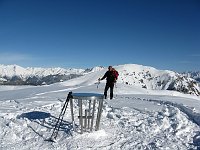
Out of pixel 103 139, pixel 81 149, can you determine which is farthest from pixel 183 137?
pixel 81 149

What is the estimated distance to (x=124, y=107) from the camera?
55.5 feet

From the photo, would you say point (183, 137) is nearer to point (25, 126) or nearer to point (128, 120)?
point (128, 120)

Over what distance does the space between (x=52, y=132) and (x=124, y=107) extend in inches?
226

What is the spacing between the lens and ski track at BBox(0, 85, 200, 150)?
35.6 feet

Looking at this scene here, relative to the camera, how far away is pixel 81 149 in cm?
1056

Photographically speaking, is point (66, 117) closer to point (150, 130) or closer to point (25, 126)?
point (25, 126)

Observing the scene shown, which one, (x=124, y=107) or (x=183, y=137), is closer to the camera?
(x=183, y=137)

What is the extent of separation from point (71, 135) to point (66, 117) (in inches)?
107

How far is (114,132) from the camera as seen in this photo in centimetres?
1230

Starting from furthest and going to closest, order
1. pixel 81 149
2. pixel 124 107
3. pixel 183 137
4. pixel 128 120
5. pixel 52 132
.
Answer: pixel 124 107 < pixel 128 120 < pixel 52 132 < pixel 183 137 < pixel 81 149

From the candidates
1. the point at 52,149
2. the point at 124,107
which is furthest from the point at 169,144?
the point at 124,107

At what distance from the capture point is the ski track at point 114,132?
10844 mm

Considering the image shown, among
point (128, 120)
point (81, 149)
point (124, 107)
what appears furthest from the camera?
point (124, 107)

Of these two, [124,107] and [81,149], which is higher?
[124,107]
